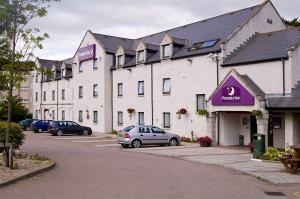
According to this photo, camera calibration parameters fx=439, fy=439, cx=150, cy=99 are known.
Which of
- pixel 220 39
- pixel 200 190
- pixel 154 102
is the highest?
pixel 220 39

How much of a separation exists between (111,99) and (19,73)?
26699 mm

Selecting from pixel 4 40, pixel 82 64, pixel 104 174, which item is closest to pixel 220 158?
pixel 104 174

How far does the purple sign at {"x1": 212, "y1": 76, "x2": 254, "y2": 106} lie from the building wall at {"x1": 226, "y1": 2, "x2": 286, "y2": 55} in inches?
147

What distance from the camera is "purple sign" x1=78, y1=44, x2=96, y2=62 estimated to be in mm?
45213

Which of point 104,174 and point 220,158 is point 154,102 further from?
point 104,174

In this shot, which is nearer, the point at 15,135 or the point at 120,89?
the point at 15,135

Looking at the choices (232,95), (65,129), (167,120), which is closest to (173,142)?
(232,95)

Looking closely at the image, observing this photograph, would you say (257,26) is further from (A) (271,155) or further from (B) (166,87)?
(A) (271,155)

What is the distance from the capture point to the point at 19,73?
16.6 m

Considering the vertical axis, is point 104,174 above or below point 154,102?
below

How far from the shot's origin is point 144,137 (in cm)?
2841

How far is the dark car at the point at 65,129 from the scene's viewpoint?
40.9 meters

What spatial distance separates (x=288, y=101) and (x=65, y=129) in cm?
2354

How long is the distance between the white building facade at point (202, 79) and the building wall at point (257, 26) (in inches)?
2.7
